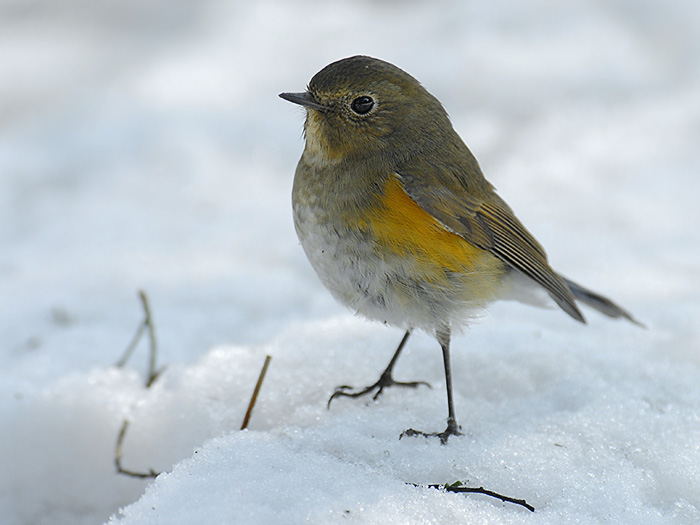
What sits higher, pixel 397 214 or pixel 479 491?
pixel 397 214

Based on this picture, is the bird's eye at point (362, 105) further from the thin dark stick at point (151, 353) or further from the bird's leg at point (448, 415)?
the thin dark stick at point (151, 353)

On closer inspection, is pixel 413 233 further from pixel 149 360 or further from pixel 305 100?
pixel 149 360

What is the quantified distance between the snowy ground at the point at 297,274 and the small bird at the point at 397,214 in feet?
1.27

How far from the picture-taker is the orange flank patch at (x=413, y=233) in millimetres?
2801

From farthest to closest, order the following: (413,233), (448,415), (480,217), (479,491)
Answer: (480,217), (448,415), (413,233), (479,491)

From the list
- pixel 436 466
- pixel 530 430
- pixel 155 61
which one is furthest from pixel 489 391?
pixel 155 61

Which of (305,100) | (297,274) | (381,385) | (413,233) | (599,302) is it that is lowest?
(381,385)

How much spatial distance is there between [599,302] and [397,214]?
1.45m

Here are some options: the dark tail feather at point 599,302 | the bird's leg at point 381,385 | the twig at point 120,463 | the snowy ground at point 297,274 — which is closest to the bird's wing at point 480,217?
the dark tail feather at point 599,302

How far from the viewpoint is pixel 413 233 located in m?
2.82

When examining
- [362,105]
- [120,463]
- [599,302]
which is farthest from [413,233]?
[120,463]

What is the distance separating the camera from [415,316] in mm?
2916

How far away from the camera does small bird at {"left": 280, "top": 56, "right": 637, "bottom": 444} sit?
2.83 meters

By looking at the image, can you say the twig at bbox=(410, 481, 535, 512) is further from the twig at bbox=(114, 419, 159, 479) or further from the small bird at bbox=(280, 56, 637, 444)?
the twig at bbox=(114, 419, 159, 479)
